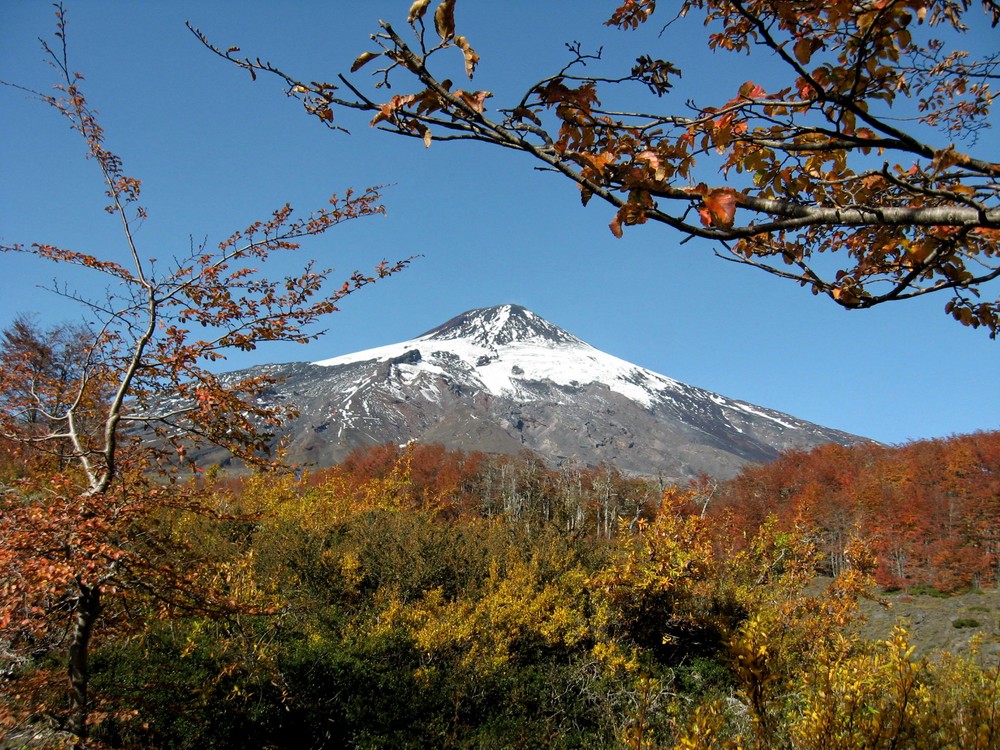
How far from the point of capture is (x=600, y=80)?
1486 millimetres

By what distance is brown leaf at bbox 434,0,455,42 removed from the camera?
1.18 metres

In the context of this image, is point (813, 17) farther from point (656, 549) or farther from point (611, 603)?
point (611, 603)

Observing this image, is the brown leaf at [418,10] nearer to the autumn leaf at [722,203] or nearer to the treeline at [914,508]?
the autumn leaf at [722,203]

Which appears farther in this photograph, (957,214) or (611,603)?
(611,603)

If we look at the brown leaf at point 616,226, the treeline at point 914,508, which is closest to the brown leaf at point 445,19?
the brown leaf at point 616,226

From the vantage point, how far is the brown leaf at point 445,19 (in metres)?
1.18

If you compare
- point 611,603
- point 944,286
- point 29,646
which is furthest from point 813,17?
point 611,603

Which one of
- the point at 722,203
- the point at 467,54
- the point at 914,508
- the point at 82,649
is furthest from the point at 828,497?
the point at 467,54

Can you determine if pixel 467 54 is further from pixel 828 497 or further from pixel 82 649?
pixel 828 497

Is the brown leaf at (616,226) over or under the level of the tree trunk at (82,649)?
over

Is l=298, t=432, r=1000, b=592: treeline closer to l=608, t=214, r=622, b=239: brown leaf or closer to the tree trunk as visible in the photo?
the tree trunk

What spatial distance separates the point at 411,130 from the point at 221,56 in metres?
0.77

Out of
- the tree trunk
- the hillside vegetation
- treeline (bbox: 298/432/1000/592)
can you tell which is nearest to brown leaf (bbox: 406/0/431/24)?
the hillside vegetation

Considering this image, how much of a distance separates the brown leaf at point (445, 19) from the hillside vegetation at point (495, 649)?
8.37 ft
